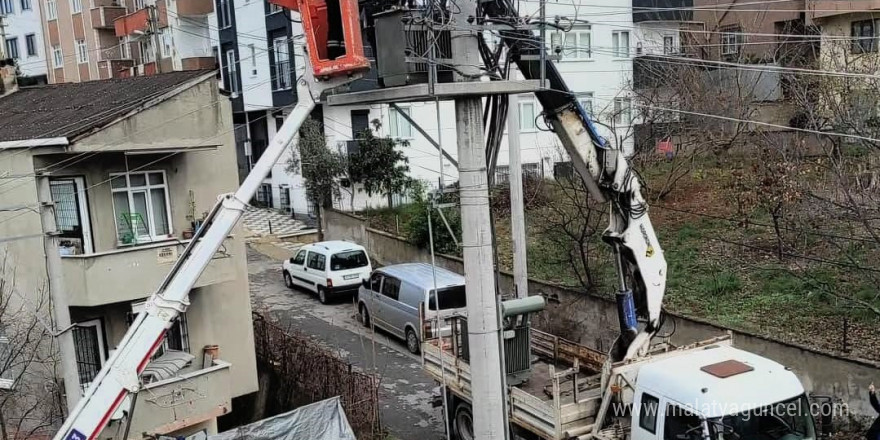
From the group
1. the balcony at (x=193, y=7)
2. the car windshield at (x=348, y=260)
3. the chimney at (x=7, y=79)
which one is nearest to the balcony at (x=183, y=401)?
the car windshield at (x=348, y=260)

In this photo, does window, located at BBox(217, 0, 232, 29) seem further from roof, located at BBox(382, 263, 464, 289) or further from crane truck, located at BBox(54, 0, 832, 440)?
crane truck, located at BBox(54, 0, 832, 440)

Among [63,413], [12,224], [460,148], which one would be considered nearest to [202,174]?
[12,224]

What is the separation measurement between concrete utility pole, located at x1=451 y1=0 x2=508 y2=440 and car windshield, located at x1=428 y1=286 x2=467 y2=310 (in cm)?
900

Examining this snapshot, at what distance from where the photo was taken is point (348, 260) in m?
22.3

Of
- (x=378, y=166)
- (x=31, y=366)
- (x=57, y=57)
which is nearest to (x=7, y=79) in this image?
(x=31, y=366)

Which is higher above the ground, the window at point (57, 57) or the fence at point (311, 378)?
the window at point (57, 57)

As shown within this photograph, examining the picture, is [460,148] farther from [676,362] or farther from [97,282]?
[97,282]

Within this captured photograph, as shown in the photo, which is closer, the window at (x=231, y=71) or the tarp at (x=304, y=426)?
the tarp at (x=304, y=426)

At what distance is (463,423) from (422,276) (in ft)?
20.2

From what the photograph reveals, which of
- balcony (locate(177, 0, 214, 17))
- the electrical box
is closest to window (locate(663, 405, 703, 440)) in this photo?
the electrical box

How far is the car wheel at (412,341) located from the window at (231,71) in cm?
2210

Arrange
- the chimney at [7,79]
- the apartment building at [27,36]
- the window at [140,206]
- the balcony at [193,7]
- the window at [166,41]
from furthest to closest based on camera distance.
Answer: the apartment building at [27,36] < the window at [166,41] < the balcony at [193,7] < the chimney at [7,79] < the window at [140,206]

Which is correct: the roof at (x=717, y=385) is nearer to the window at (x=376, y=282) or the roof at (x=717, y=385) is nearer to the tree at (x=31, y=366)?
the tree at (x=31, y=366)

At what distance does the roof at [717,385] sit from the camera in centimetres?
887
